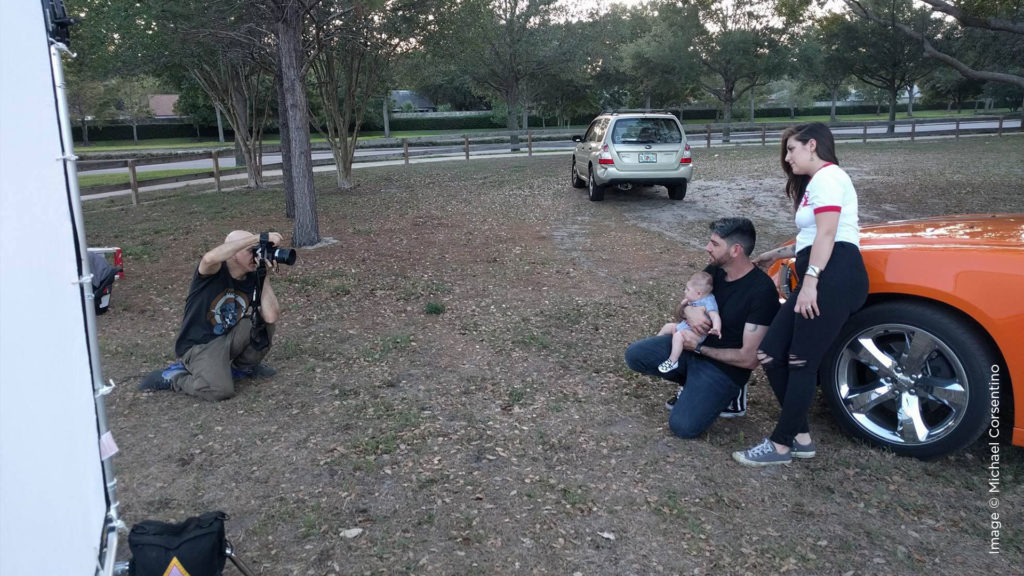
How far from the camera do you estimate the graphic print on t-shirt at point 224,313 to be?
454 cm

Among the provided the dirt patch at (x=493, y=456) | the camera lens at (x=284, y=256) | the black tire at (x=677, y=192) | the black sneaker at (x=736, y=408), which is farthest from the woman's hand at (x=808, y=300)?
the black tire at (x=677, y=192)

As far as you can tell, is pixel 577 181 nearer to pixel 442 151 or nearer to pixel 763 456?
pixel 763 456

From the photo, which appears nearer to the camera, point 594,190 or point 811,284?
point 811,284

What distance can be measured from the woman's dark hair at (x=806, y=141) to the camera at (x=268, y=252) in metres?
2.85

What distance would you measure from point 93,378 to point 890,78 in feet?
137

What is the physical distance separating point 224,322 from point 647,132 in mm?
9727

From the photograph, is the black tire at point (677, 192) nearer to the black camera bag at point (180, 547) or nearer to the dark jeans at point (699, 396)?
the dark jeans at point (699, 396)

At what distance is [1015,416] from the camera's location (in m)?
3.14

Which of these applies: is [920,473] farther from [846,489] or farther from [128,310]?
[128,310]

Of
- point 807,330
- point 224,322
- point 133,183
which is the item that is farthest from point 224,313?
point 133,183

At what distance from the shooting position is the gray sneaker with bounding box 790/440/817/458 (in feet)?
11.7

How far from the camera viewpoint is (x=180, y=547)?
246 centimetres

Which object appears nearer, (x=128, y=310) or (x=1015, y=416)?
(x=1015, y=416)

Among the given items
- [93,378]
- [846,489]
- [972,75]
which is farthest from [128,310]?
[972,75]
